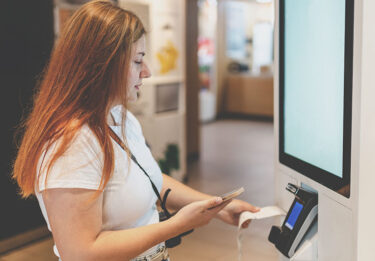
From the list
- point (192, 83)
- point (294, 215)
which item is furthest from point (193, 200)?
point (192, 83)

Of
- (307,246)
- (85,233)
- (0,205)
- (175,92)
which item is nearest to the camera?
(85,233)

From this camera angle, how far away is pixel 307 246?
1.30 m

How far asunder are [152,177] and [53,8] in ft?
9.00

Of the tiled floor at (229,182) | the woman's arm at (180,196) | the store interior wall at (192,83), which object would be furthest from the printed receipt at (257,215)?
the store interior wall at (192,83)

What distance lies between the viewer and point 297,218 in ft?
4.34

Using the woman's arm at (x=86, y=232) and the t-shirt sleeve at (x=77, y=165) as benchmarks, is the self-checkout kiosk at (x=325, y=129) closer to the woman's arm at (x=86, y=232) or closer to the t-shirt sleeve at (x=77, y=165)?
the woman's arm at (x=86, y=232)

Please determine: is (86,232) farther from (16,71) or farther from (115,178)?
(16,71)

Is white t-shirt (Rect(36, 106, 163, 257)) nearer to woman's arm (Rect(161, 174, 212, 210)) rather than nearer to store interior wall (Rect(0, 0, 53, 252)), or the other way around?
woman's arm (Rect(161, 174, 212, 210))

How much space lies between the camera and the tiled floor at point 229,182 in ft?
11.5

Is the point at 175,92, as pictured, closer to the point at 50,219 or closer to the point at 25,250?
the point at 25,250

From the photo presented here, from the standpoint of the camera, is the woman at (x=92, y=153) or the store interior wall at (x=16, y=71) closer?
the woman at (x=92, y=153)

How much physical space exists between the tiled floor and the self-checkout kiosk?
2083mm

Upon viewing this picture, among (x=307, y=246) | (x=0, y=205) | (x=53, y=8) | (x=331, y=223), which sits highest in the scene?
(x=53, y=8)

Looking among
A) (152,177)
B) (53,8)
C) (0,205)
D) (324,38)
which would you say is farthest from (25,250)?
(324,38)
